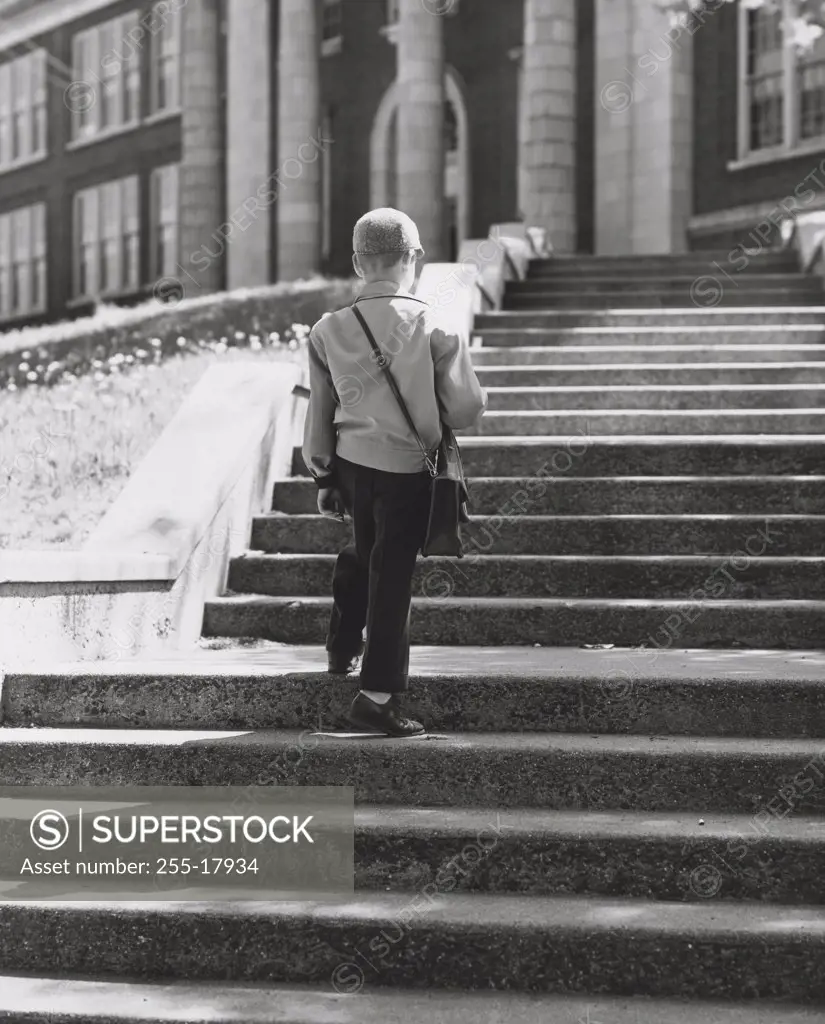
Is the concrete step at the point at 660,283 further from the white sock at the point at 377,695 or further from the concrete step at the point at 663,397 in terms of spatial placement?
the white sock at the point at 377,695

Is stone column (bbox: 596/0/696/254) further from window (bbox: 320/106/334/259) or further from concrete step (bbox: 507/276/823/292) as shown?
window (bbox: 320/106/334/259)

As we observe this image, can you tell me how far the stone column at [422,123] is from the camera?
63.4 feet

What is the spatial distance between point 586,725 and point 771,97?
16198 millimetres

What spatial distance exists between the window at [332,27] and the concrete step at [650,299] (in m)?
15.2

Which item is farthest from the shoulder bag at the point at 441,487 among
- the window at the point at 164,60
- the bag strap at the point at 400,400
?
the window at the point at 164,60

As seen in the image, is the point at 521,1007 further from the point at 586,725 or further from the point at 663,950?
the point at 586,725

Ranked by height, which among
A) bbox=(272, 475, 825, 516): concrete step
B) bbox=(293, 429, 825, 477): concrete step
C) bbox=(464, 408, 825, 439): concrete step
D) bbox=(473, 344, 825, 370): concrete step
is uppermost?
bbox=(473, 344, 825, 370): concrete step

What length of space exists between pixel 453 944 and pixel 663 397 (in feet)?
15.6

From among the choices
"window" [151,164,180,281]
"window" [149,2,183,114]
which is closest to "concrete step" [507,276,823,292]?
"window" [151,164,180,281]

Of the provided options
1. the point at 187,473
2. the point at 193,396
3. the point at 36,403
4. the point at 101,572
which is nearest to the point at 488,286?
the point at 36,403

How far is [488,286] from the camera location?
10672 mm

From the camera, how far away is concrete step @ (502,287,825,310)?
10570 mm

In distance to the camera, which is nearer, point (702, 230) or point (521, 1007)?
point (521, 1007)

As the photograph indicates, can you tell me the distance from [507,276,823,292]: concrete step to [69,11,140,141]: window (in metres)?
19.5
